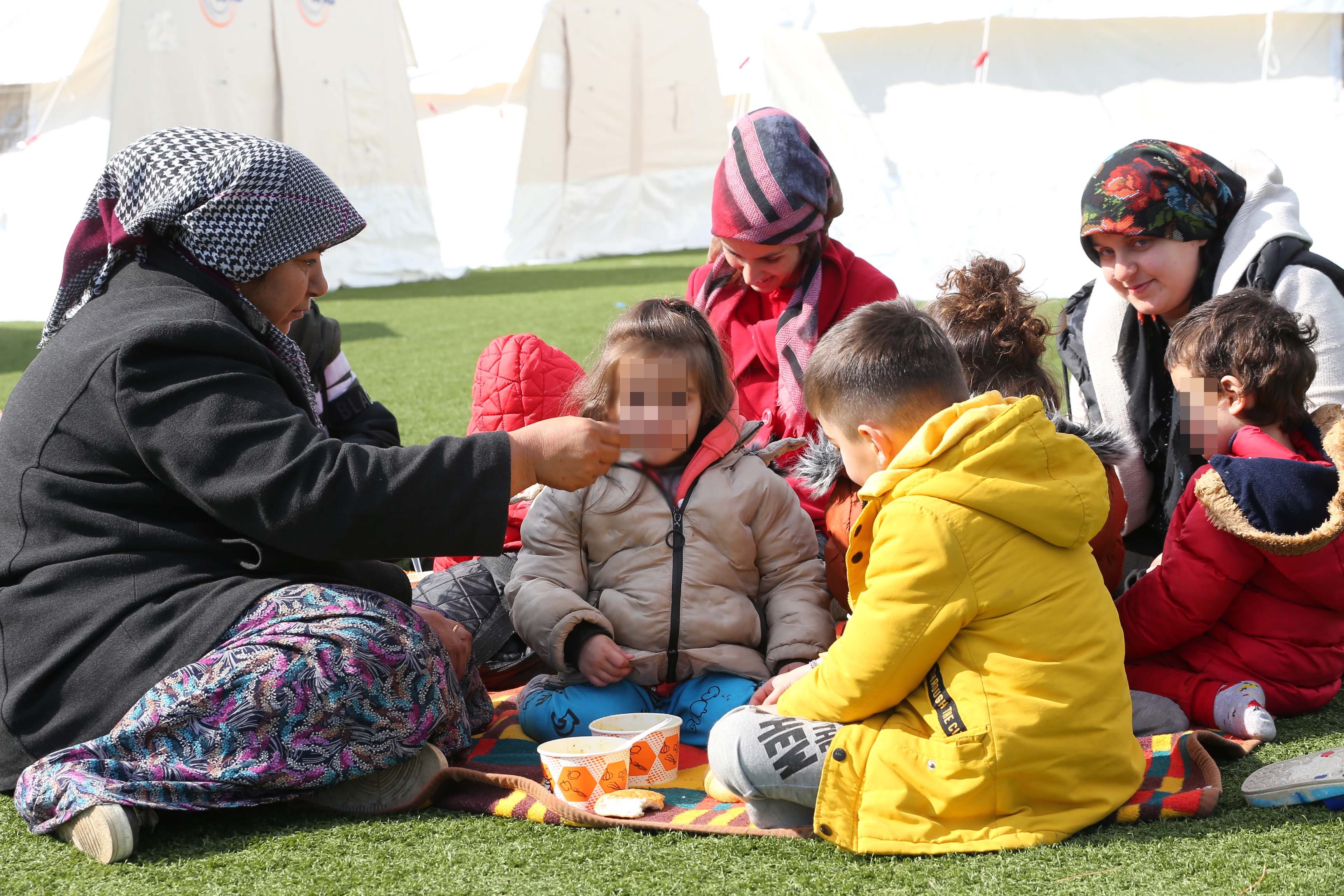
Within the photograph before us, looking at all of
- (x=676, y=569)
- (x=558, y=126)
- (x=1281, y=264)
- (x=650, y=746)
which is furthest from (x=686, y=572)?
(x=558, y=126)

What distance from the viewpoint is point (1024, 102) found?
1087cm

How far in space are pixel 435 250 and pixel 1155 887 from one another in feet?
44.9

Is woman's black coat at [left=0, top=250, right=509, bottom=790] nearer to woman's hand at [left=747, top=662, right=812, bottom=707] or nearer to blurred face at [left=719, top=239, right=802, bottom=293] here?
woman's hand at [left=747, top=662, right=812, bottom=707]

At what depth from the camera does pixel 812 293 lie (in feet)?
11.6

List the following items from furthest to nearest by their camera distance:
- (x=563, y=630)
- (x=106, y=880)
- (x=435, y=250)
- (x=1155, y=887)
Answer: (x=435, y=250)
(x=563, y=630)
(x=106, y=880)
(x=1155, y=887)

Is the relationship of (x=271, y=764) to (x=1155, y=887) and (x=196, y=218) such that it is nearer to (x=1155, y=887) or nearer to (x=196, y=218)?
(x=196, y=218)

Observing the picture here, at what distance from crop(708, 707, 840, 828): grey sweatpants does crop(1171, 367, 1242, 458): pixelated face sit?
132 centimetres

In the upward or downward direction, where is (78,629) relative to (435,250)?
downward

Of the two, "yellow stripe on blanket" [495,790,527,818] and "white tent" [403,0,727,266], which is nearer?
"yellow stripe on blanket" [495,790,527,818]

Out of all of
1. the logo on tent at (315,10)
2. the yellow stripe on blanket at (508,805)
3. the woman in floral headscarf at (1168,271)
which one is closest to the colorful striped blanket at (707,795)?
the yellow stripe on blanket at (508,805)

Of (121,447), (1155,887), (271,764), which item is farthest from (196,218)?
(1155,887)

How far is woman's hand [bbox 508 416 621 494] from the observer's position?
2.38 m

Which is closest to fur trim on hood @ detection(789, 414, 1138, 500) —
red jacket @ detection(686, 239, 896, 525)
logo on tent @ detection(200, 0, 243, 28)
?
red jacket @ detection(686, 239, 896, 525)

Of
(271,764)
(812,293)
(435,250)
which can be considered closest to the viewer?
(271,764)
